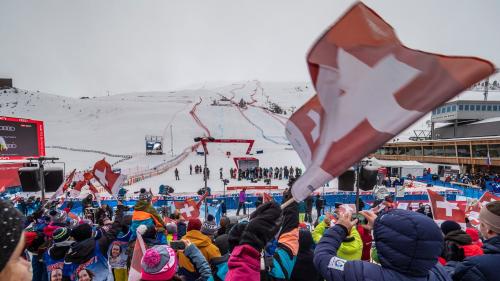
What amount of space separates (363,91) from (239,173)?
2378 centimetres

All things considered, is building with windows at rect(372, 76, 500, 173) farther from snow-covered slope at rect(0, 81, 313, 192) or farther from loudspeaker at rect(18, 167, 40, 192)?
loudspeaker at rect(18, 167, 40, 192)

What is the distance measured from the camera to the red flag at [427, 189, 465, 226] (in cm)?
557

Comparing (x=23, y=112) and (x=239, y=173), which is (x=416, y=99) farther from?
(x=23, y=112)

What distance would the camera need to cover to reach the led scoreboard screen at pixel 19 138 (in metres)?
15.8

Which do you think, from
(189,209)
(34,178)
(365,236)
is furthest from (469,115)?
(34,178)

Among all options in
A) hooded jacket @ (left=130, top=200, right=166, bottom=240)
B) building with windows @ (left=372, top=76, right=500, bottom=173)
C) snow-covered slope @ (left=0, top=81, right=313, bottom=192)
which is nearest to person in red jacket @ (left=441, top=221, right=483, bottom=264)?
hooded jacket @ (left=130, top=200, right=166, bottom=240)

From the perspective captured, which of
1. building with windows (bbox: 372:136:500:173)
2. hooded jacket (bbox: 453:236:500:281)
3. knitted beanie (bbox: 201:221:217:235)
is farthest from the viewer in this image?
building with windows (bbox: 372:136:500:173)

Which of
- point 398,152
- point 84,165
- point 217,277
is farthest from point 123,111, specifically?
point 217,277

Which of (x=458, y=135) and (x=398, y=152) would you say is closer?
(x=458, y=135)

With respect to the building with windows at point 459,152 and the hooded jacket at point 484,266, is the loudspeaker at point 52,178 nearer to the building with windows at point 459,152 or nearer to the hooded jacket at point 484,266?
the hooded jacket at point 484,266

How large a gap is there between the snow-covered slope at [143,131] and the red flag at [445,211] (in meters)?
17.4

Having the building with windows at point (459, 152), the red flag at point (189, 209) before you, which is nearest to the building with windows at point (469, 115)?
the building with windows at point (459, 152)

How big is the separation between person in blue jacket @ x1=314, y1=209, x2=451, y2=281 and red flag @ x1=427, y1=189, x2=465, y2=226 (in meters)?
4.86

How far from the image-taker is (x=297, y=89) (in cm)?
14612
